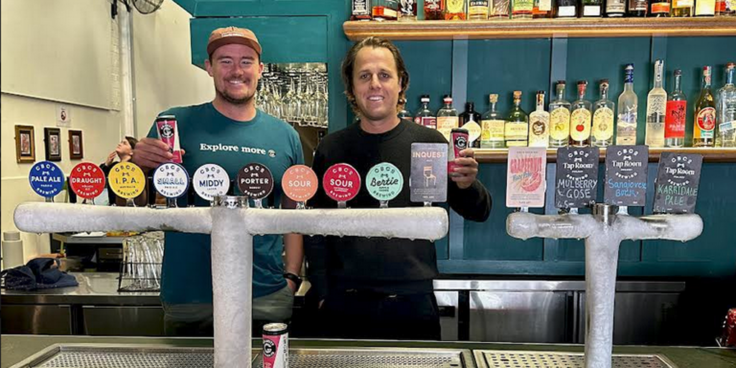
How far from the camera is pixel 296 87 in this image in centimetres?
268

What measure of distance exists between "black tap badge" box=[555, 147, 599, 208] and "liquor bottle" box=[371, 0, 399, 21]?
154cm

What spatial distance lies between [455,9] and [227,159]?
1235 millimetres

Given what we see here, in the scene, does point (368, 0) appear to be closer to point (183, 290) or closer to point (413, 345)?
point (183, 290)

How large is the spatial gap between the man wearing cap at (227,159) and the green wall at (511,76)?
2.50 feet

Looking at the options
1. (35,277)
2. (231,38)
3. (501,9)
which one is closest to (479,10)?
(501,9)

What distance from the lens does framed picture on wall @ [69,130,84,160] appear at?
10.5 feet

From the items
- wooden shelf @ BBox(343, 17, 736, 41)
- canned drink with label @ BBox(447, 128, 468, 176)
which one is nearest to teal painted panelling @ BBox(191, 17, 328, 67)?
wooden shelf @ BBox(343, 17, 736, 41)

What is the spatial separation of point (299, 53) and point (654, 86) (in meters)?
1.71

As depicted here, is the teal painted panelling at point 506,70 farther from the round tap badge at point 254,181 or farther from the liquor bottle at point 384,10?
the round tap badge at point 254,181

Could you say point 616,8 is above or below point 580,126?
above

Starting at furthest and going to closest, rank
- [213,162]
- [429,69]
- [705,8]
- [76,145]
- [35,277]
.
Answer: [76,145], [429,69], [35,277], [705,8], [213,162]

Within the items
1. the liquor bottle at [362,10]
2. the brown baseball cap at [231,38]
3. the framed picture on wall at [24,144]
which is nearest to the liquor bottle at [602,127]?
the liquor bottle at [362,10]

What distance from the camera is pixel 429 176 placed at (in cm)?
94

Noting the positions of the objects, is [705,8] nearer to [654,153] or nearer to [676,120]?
[676,120]
